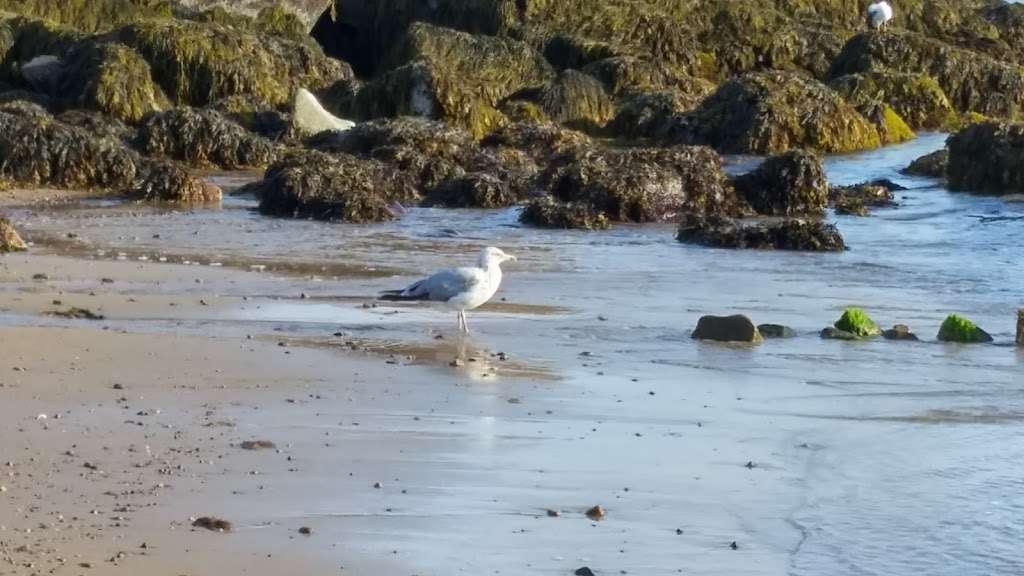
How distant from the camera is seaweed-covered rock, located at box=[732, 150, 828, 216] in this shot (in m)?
14.6

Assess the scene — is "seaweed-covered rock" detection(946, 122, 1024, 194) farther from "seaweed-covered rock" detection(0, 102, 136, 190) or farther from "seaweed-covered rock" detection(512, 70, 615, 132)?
"seaweed-covered rock" detection(0, 102, 136, 190)

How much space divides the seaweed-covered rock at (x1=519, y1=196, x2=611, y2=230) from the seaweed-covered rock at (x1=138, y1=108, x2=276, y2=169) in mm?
4723

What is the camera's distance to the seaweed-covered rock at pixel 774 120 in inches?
770

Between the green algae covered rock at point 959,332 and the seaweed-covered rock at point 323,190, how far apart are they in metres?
5.87

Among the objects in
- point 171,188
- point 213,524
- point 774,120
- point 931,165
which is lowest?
point 213,524

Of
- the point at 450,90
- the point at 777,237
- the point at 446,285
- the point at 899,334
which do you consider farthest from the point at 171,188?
the point at 899,334

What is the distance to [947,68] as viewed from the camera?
25.3 metres

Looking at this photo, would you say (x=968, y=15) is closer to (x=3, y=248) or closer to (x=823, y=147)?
(x=823, y=147)

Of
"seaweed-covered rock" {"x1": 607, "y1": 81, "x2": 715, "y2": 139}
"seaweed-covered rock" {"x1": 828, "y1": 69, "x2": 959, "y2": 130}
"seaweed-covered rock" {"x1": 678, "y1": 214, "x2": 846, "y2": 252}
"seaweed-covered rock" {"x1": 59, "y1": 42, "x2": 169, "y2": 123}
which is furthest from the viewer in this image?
"seaweed-covered rock" {"x1": 828, "y1": 69, "x2": 959, "y2": 130}

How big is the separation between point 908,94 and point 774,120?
4.75 m

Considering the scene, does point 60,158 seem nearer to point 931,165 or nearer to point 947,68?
point 931,165

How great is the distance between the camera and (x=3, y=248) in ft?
32.0

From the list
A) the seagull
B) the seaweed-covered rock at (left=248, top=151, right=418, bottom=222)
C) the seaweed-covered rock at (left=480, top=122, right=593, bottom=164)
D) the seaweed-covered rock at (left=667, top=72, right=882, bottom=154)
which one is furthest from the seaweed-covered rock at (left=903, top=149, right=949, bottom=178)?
the seagull

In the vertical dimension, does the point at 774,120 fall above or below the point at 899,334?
above
